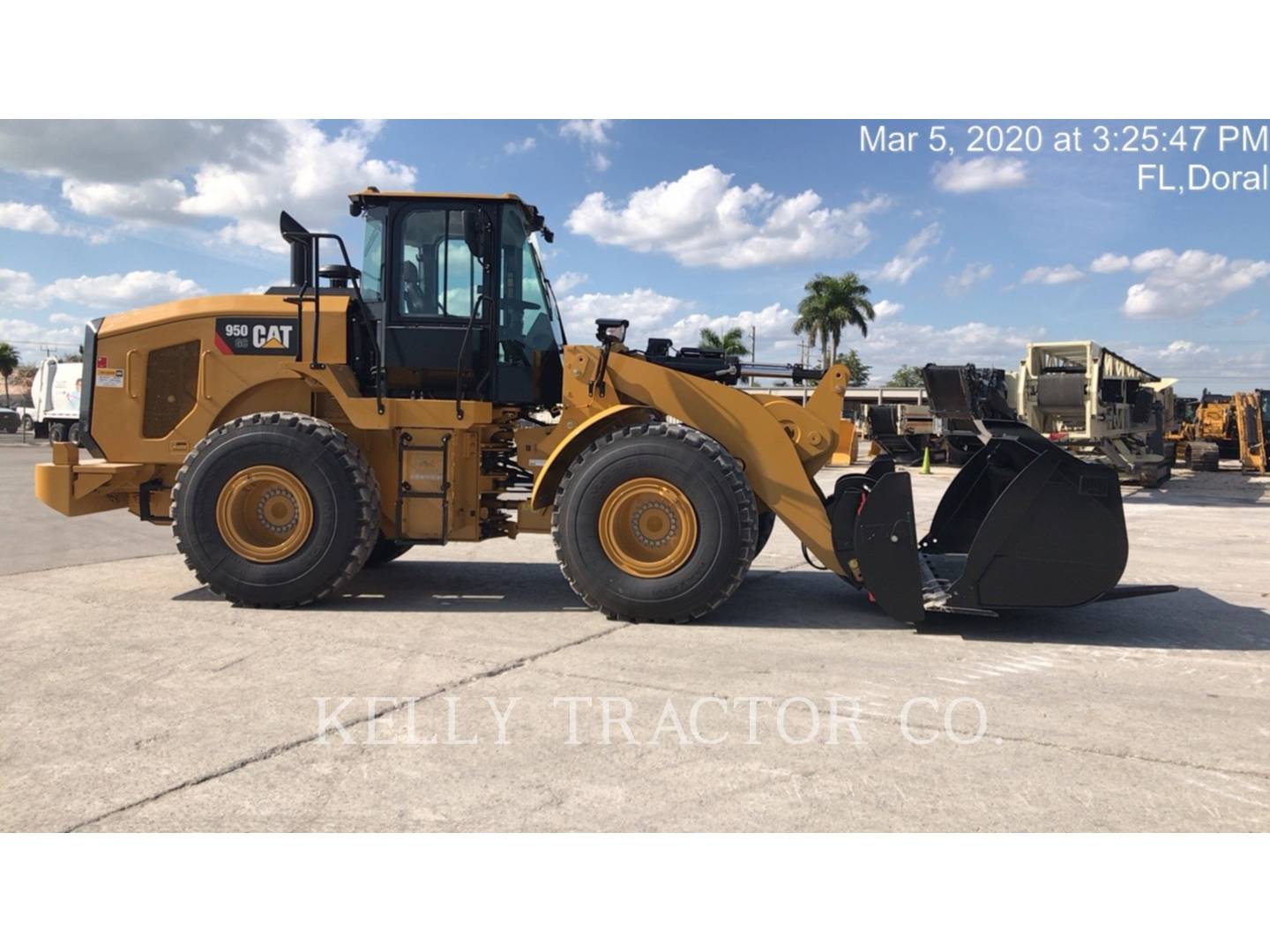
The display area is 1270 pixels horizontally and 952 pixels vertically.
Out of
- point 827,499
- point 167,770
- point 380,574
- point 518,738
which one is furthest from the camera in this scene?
point 380,574

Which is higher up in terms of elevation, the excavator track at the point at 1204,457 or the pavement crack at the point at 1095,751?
the excavator track at the point at 1204,457

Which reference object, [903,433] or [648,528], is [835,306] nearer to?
[903,433]

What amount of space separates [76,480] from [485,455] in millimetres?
2871

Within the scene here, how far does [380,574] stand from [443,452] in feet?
5.76

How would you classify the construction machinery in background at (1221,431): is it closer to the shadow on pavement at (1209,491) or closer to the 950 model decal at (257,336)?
the shadow on pavement at (1209,491)

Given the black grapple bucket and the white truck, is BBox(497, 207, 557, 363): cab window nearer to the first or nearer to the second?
the black grapple bucket

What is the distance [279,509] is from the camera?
6.06 m

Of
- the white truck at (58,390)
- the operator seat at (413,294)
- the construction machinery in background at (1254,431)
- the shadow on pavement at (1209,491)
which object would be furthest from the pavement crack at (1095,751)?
the white truck at (58,390)

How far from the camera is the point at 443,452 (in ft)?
20.6

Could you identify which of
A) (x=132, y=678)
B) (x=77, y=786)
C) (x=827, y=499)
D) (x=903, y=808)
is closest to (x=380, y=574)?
(x=132, y=678)

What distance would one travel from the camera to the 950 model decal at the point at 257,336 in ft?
20.9

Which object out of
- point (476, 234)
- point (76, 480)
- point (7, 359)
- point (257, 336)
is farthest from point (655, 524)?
point (7, 359)

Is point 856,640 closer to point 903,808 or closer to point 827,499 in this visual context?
point 827,499

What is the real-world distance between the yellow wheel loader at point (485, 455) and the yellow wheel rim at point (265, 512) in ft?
0.05
